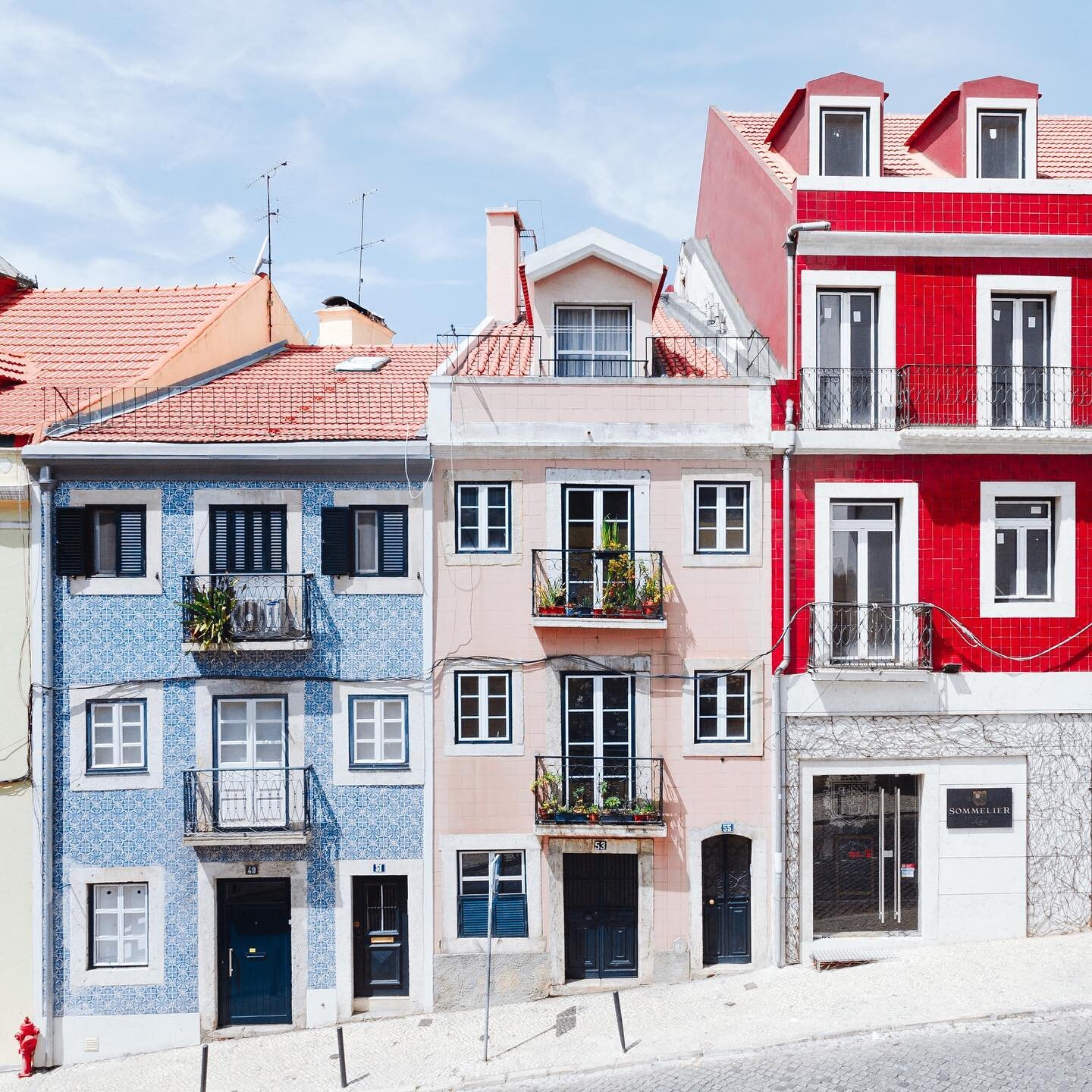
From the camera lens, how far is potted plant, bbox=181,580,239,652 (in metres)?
14.4

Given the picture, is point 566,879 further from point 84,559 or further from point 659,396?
point 84,559

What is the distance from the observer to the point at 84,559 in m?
14.8

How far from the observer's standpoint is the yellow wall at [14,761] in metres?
14.7

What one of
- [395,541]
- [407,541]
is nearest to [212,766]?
[395,541]

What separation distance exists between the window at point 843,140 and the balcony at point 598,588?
7.14 metres

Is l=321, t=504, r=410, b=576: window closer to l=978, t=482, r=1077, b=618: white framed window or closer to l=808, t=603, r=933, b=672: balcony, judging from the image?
l=808, t=603, r=933, b=672: balcony

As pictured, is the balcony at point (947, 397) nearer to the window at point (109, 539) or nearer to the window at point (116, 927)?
the window at point (109, 539)

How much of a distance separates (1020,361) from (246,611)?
12.7 m

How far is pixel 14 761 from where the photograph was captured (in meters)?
14.8

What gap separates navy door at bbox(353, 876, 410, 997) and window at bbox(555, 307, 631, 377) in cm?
861

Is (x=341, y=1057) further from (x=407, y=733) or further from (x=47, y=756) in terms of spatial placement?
(x=47, y=756)

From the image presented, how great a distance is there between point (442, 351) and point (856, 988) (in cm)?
1302

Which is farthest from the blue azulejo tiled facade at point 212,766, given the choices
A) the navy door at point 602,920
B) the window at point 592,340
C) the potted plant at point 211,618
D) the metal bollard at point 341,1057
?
the window at point 592,340

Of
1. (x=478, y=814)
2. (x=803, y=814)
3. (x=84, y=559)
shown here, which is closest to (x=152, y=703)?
(x=84, y=559)
